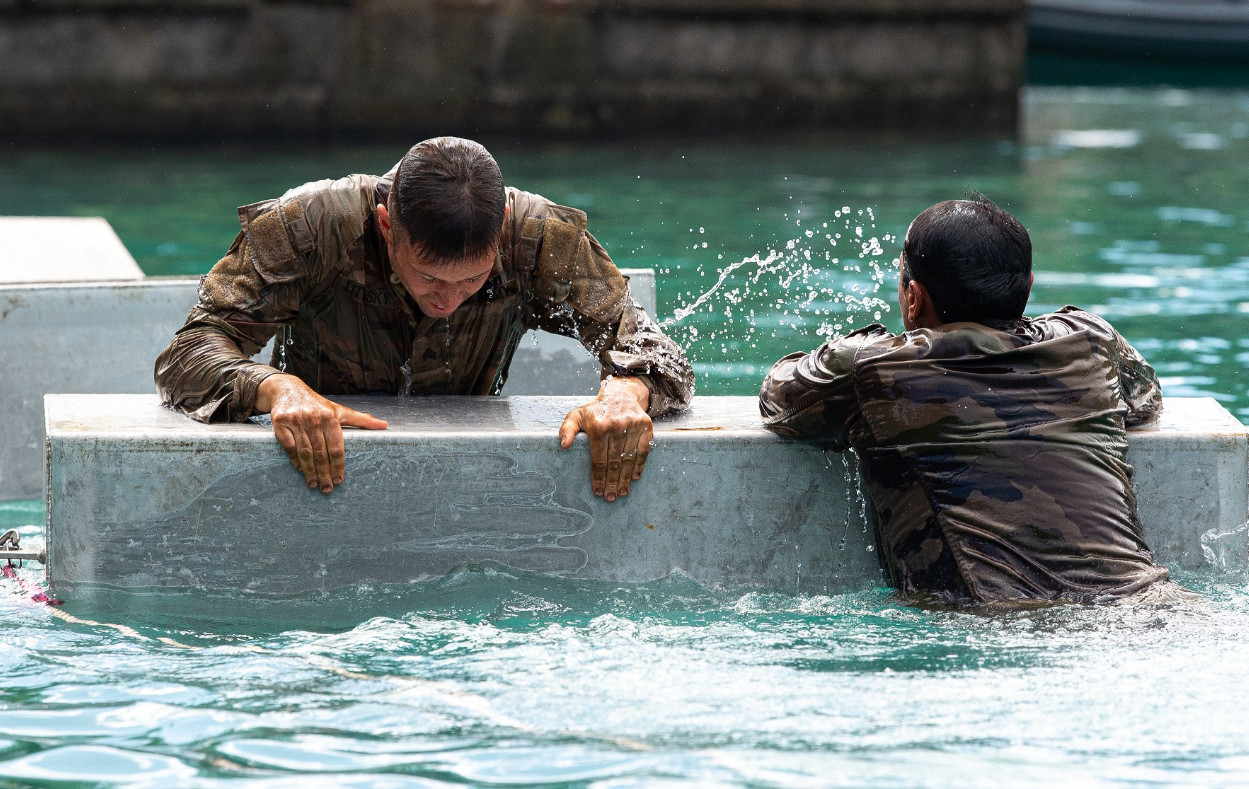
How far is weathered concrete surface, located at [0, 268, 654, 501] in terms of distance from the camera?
660 centimetres

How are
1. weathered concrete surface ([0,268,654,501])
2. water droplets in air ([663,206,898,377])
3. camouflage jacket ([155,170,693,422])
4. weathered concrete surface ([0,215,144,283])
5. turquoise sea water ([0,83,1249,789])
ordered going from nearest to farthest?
1. turquoise sea water ([0,83,1249,789])
2. camouflage jacket ([155,170,693,422])
3. weathered concrete surface ([0,268,654,501])
4. weathered concrete surface ([0,215,144,283])
5. water droplets in air ([663,206,898,377])

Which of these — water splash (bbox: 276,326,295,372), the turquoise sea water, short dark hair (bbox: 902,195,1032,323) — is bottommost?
the turquoise sea water

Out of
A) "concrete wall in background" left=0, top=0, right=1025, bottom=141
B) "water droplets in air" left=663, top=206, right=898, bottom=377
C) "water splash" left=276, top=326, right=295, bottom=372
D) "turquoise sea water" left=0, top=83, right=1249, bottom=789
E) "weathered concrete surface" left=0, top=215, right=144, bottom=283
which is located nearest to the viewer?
"turquoise sea water" left=0, top=83, right=1249, bottom=789

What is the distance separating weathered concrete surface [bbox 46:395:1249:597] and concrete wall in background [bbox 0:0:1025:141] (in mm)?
13298

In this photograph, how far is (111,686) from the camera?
3.81 metres

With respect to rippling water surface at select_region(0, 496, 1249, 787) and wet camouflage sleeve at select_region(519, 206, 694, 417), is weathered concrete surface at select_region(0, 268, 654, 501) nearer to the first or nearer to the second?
wet camouflage sleeve at select_region(519, 206, 694, 417)

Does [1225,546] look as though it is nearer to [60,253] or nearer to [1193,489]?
[1193,489]

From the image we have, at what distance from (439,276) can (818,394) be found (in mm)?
1113

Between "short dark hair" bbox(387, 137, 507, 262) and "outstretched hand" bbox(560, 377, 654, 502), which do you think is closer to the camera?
"short dark hair" bbox(387, 137, 507, 262)

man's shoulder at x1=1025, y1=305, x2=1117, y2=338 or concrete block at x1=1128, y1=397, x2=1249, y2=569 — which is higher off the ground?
man's shoulder at x1=1025, y1=305, x2=1117, y2=338

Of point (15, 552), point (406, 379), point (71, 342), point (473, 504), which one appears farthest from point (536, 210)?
point (71, 342)

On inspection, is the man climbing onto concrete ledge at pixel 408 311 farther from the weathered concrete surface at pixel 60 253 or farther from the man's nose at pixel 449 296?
the weathered concrete surface at pixel 60 253

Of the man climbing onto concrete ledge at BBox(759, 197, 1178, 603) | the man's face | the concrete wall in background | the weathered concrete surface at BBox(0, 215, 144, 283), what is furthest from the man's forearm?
the concrete wall in background

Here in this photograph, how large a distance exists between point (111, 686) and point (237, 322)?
1226 mm
